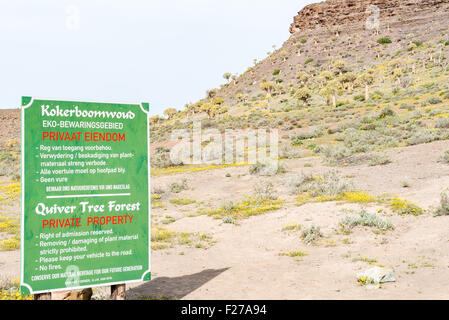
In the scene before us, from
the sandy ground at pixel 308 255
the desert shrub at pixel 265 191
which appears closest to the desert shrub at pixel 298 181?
the sandy ground at pixel 308 255

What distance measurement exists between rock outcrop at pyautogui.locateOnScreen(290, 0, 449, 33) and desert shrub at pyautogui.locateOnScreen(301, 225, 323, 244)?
92.2m

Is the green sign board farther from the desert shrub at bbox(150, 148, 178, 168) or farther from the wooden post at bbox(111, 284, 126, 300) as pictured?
the desert shrub at bbox(150, 148, 178, 168)

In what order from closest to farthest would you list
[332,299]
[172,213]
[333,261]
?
[332,299]
[333,261]
[172,213]

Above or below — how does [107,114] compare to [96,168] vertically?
above

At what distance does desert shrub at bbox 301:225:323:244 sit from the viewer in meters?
11.7

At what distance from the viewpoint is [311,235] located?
1170 cm

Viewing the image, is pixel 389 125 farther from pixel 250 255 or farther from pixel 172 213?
pixel 250 255

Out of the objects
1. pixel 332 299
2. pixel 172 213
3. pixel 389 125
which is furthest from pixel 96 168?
pixel 389 125

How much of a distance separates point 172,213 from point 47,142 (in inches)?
485

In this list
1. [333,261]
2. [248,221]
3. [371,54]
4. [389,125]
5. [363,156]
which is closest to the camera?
[333,261]

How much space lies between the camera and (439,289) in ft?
23.6

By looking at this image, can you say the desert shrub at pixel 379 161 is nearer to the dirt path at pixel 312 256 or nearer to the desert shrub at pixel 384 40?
the dirt path at pixel 312 256

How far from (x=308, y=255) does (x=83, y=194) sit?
688 centimetres

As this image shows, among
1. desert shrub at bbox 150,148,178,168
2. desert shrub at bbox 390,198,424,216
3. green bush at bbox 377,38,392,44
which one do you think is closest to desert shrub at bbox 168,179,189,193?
desert shrub at bbox 150,148,178,168
